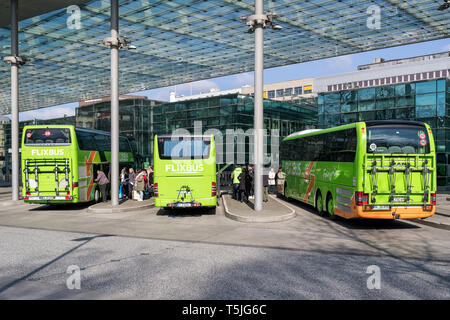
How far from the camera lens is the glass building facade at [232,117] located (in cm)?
3831

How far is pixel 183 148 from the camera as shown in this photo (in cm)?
1451

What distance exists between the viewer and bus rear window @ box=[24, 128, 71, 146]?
53.4ft

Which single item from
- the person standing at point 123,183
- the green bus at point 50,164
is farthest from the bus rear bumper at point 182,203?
the person standing at point 123,183

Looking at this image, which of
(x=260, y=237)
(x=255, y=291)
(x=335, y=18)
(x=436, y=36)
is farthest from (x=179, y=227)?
(x=436, y=36)

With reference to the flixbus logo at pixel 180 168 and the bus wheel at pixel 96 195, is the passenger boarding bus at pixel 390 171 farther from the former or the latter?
the bus wheel at pixel 96 195

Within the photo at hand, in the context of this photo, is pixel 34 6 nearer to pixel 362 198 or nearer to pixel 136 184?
pixel 136 184

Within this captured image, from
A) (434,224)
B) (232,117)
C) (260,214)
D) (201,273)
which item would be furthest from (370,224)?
(232,117)

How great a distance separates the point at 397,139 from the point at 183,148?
7286 millimetres

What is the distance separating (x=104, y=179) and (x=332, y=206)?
10.5 metres

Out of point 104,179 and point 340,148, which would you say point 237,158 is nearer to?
point 104,179

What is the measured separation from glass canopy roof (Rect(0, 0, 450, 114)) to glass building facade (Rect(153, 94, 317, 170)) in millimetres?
3108

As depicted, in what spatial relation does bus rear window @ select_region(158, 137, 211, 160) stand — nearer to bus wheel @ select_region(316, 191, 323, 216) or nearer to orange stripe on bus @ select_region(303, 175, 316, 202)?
orange stripe on bus @ select_region(303, 175, 316, 202)

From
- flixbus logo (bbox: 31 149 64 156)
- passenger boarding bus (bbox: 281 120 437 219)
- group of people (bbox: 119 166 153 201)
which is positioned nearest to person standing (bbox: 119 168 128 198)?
group of people (bbox: 119 166 153 201)

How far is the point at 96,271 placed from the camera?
7016 millimetres
